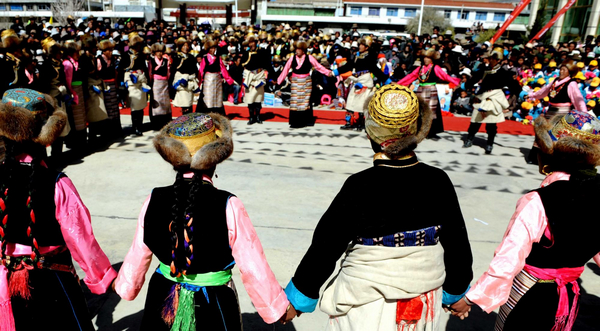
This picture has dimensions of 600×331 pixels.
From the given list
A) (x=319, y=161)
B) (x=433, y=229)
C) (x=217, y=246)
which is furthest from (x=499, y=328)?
(x=319, y=161)

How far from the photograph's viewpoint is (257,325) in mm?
2715

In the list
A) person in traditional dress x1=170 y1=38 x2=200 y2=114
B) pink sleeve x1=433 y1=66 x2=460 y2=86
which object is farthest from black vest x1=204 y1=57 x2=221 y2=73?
pink sleeve x1=433 y1=66 x2=460 y2=86

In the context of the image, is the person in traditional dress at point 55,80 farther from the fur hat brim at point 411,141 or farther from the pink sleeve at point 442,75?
the pink sleeve at point 442,75

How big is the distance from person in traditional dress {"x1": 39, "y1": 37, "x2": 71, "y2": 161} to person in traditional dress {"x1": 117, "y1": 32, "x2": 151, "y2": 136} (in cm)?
144

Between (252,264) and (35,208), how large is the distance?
0.99 metres

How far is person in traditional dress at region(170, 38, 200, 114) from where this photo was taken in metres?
7.75

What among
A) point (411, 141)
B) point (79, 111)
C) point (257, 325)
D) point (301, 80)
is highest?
point (411, 141)

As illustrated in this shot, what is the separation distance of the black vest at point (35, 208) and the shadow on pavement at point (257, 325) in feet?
4.28

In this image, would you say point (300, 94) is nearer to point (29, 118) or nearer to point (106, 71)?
point (106, 71)

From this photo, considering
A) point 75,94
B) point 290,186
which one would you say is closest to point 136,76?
point 75,94

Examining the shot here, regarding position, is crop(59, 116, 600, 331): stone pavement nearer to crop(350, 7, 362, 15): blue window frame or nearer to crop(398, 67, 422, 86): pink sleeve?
crop(398, 67, 422, 86): pink sleeve

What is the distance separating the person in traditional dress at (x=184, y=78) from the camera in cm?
775

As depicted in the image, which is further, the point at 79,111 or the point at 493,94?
the point at 493,94

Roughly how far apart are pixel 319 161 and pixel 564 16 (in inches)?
885
